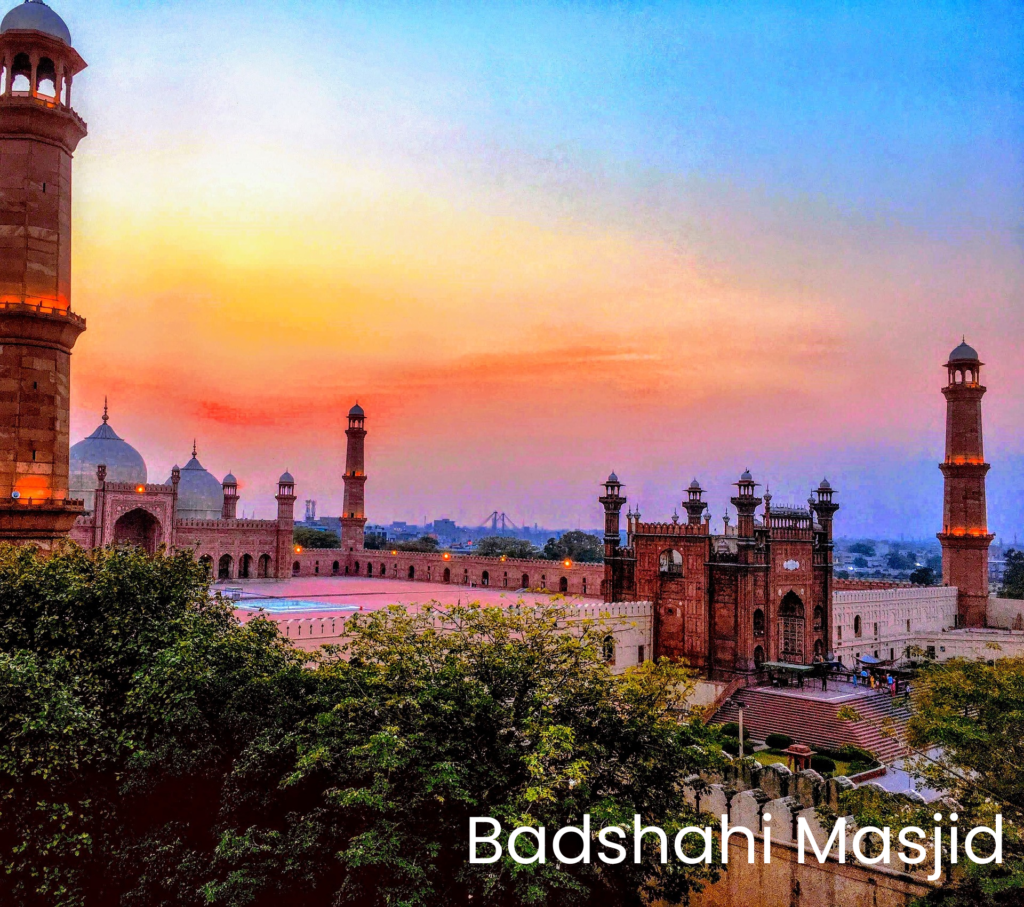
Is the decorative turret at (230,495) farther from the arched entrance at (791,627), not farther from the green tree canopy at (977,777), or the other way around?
the green tree canopy at (977,777)

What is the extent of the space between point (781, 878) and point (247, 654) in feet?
35.3

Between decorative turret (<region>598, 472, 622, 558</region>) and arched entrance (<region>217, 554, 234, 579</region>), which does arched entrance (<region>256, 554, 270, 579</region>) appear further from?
decorative turret (<region>598, 472, 622, 558</region>)

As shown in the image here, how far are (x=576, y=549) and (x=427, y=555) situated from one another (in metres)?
38.8

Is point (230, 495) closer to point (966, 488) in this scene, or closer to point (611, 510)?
point (611, 510)

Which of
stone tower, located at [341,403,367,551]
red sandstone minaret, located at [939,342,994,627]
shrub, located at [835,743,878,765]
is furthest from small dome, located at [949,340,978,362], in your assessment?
stone tower, located at [341,403,367,551]

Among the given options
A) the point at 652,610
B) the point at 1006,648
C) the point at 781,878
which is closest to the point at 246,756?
the point at 781,878

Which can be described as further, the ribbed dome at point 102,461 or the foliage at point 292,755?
the ribbed dome at point 102,461

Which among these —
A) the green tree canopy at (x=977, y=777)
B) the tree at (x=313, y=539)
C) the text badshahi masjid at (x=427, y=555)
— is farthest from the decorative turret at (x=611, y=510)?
the tree at (x=313, y=539)

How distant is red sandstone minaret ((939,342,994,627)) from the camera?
46.1m

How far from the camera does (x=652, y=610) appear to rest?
34.4 meters

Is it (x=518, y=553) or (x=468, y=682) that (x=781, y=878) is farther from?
(x=518, y=553)

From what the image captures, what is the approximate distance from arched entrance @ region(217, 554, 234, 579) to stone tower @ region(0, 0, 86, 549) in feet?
102

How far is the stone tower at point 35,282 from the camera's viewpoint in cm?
1978

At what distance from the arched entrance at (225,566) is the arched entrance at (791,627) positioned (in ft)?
107
